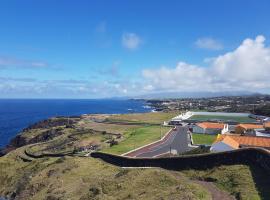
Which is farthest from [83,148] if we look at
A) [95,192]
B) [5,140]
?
[5,140]

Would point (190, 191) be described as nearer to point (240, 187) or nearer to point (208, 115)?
point (240, 187)

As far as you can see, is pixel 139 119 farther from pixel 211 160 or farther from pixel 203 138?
pixel 211 160

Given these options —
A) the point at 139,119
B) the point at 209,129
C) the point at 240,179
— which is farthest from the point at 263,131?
the point at 139,119

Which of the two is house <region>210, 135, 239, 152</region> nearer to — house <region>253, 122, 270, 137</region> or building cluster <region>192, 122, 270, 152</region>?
building cluster <region>192, 122, 270, 152</region>

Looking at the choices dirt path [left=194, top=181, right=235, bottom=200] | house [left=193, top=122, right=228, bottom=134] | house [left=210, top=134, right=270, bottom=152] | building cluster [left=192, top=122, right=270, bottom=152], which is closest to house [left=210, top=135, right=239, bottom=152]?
house [left=210, top=134, right=270, bottom=152]

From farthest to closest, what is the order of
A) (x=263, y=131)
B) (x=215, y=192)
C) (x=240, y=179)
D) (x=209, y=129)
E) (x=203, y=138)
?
1. (x=209, y=129)
2. (x=263, y=131)
3. (x=203, y=138)
4. (x=240, y=179)
5. (x=215, y=192)
